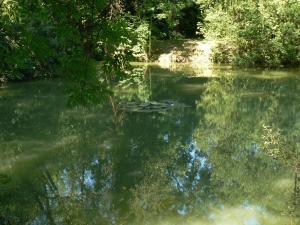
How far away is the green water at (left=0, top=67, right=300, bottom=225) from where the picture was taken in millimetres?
5211

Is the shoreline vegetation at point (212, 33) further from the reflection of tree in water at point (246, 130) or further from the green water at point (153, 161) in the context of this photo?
the reflection of tree in water at point (246, 130)

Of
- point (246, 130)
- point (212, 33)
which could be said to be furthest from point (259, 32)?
point (246, 130)

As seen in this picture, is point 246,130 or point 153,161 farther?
point 246,130

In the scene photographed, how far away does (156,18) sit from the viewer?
2362 cm

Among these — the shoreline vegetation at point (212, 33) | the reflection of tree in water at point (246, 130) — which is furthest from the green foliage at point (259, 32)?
the reflection of tree in water at point (246, 130)

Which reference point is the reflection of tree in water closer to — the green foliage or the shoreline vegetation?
the shoreline vegetation

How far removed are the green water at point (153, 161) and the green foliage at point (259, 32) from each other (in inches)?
263

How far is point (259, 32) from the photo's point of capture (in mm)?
19391

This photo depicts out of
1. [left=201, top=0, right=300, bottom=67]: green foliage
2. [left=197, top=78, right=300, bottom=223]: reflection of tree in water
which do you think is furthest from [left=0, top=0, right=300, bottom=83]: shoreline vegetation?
[left=197, top=78, right=300, bottom=223]: reflection of tree in water

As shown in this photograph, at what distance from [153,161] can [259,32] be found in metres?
13.6

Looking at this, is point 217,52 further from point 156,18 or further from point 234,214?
point 234,214

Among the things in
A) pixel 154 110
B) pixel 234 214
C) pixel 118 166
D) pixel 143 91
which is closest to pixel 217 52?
pixel 143 91

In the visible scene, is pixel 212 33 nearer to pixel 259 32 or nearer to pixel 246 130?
pixel 259 32

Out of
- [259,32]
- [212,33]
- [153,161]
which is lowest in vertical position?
[153,161]
